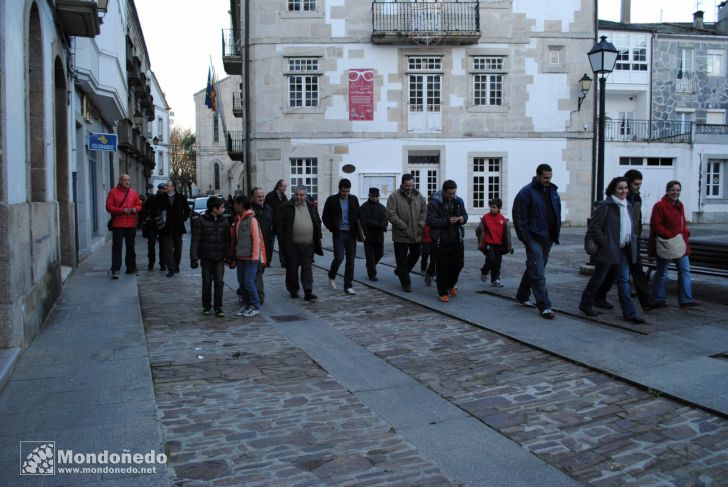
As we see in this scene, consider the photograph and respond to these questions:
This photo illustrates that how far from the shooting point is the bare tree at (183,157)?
71.4 meters

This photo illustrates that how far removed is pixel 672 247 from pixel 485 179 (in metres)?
19.0

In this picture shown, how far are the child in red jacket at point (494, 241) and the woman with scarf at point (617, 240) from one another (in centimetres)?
295

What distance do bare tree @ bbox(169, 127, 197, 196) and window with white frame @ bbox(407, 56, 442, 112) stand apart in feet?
158

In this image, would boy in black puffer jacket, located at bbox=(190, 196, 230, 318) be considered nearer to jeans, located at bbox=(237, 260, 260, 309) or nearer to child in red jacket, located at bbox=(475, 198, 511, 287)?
jeans, located at bbox=(237, 260, 260, 309)

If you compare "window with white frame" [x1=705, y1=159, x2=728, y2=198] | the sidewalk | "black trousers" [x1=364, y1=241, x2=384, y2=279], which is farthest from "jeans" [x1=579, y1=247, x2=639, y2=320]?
"window with white frame" [x1=705, y1=159, x2=728, y2=198]

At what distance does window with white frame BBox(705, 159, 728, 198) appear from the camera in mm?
32344

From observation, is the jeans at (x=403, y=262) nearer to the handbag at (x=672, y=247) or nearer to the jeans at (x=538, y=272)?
the jeans at (x=538, y=272)

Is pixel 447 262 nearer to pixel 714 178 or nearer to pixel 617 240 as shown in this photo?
pixel 617 240

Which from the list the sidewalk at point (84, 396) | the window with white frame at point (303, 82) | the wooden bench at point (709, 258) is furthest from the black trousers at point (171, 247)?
the window with white frame at point (303, 82)

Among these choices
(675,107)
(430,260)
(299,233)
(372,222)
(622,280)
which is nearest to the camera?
(622,280)

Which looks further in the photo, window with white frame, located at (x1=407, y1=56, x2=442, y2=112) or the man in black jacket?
window with white frame, located at (x1=407, y1=56, x2=442, y2=112)

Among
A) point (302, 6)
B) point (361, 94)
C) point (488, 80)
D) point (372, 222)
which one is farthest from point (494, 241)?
point (302, 6)

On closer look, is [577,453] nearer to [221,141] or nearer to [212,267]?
[212,267]
